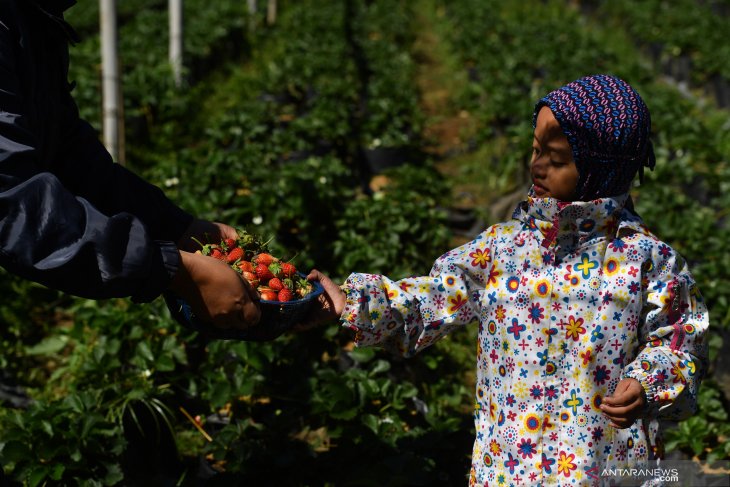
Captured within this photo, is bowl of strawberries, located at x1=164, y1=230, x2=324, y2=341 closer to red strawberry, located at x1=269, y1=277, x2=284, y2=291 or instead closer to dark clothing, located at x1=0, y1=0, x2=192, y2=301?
red strawberry, located at x1=269, y1=277, x2=284, y2=291

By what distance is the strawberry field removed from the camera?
3215 mm

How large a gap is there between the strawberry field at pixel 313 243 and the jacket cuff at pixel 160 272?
1.76 feet

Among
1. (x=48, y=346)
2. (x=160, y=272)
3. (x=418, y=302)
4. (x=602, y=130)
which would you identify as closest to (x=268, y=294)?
(x=160, y=272)

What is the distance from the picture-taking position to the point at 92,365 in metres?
3.59

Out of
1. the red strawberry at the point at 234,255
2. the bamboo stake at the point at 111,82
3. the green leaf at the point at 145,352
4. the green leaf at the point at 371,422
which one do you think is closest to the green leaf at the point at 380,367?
the green leaf at the point at 371,422

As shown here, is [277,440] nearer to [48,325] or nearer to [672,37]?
[48,325]

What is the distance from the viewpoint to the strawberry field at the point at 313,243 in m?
3.21

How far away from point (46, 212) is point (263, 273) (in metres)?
0.57

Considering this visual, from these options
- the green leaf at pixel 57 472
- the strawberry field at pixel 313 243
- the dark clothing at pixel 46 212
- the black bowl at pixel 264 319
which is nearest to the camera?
the dark clothing at pixel 46 212

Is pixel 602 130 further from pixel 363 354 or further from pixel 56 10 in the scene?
pixel 363 354

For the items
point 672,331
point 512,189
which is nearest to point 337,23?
point 512,189

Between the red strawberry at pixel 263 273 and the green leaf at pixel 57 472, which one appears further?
the green leaf at pixel 57 472

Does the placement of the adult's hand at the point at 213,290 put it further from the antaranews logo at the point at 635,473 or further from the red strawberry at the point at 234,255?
the antaranews logo at the point at 635,473

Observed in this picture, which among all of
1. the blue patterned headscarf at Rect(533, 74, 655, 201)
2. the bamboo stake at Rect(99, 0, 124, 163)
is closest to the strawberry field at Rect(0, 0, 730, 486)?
the bamboo stake at Rect(99, 0, 124, 163)
